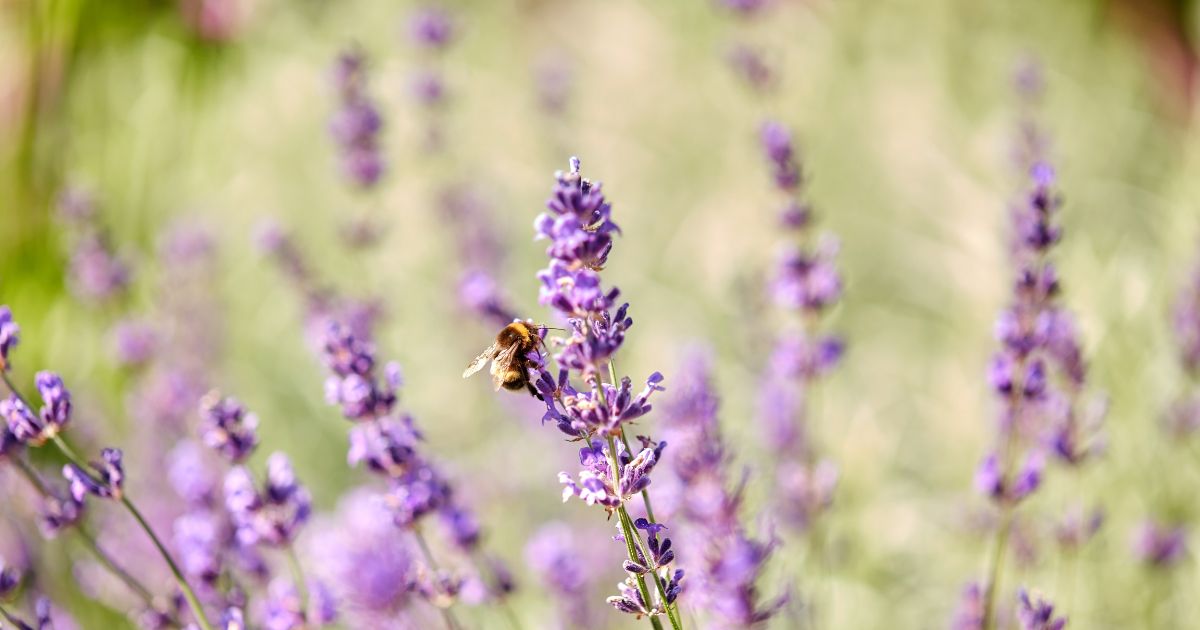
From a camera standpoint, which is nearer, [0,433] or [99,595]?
[0,433]

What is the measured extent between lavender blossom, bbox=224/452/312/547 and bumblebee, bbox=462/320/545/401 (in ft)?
1.12

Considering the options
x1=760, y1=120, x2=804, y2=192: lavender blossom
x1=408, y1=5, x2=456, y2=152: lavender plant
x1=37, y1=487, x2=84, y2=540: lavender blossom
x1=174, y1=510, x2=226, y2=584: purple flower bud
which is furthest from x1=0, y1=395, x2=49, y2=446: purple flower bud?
x1=408, y1=5, x2=456, y2=152: lavender plant

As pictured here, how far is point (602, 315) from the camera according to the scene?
3.90 feet

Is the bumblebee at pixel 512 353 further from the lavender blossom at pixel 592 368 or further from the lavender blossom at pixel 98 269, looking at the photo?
the lavender blossom at pixel 98 269

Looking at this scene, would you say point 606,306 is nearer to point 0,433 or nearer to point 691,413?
point 691,413

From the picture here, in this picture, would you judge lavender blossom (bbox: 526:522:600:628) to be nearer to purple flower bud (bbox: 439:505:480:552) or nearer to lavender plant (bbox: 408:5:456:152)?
purple flower bud (bbox: 439:505:480:552)

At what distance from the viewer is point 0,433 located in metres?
1.36

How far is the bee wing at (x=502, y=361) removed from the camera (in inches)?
58.7

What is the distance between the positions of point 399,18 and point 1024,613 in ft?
13.5

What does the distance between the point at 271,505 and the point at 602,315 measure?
2.25 feet

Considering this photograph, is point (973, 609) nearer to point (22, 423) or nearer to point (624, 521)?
point (624, 521)

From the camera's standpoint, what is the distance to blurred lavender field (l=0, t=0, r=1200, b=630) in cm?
157

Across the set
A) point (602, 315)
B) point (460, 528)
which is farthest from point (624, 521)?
point (460, 528)

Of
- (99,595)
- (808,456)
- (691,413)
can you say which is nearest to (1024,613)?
(691,413)
